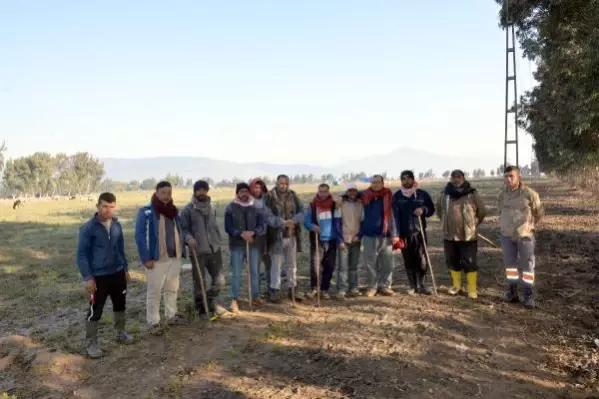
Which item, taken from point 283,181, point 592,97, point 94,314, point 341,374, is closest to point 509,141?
point 592,97

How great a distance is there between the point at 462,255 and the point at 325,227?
2529 millimetres

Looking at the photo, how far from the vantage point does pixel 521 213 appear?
25.4ft

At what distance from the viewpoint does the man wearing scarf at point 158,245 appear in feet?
22.4

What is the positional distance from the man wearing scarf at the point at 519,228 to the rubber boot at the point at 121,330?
6337mm

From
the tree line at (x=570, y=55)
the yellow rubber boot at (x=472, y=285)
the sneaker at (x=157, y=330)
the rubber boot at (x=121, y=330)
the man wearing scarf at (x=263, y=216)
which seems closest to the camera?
the rubber boot at (x=121, y=330)

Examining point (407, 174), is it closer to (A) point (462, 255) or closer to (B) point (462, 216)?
(B) point (462, 216)

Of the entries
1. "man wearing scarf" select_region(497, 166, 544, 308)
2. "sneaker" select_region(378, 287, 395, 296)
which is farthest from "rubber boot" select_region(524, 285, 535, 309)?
"sneaker" select_region(378, 287, 395, 296)

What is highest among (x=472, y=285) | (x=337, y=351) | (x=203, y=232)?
Result: (x=203, y=232)

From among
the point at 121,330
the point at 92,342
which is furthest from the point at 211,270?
the point at 92,342

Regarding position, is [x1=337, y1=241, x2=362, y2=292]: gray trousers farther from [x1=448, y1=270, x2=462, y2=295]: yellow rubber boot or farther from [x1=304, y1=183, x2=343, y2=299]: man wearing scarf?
[x1=448, y1=270, x2=462, y2=295]: yellow rubber boot

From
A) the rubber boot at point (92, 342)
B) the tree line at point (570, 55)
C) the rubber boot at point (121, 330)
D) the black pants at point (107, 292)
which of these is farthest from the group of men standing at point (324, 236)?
the tree line at point (570, 55)

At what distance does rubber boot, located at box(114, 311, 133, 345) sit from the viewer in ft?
22.2

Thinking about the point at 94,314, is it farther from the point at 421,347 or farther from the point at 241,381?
the point at 421,347

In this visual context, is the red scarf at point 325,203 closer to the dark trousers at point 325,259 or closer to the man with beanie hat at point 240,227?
the dark trousers at point 325,259
